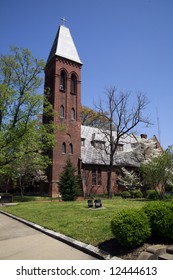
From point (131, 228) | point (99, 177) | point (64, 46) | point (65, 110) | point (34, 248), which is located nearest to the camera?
point (131, 228)

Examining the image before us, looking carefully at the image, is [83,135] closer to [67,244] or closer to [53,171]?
[53,171]

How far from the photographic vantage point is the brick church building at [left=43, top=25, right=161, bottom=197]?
34.6 meters

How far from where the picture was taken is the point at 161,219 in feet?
25.2

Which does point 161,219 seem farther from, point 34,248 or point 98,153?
point 98,153

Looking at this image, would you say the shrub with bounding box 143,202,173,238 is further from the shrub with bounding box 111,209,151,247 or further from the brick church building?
the brick church building

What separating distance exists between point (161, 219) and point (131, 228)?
1.04 meters

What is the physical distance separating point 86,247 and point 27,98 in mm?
17657

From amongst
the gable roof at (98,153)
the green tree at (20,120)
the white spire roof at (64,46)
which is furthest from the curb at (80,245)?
the white spire roof at (64,46)

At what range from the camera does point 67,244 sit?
8.47m

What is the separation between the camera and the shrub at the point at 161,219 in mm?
7504

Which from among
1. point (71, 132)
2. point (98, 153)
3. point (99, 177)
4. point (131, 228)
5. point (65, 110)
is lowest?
point (131, 228)

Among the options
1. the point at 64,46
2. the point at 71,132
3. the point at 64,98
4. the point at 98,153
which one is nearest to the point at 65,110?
the point at 64,98
